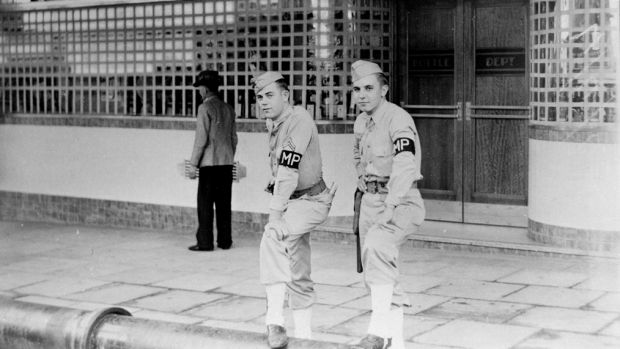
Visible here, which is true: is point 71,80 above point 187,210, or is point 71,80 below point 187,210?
above

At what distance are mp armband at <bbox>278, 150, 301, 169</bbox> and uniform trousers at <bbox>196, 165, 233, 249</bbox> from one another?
4.23 metres

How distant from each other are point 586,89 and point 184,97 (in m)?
4.87

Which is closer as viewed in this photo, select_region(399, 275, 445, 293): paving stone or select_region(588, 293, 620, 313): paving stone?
select_region(588, 293, 620, 313): paving stone

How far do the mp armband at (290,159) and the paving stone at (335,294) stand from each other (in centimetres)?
202

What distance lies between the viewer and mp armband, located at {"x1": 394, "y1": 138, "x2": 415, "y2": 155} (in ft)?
22.4

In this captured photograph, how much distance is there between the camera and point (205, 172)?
36.7 ft

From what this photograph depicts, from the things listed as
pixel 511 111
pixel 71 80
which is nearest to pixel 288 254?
pixel 511 111

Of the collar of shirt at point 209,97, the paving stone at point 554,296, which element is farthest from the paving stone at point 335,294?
the collar of shirt at point 209,97

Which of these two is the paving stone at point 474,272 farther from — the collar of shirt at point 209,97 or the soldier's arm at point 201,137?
the collar of shirt at point 209,97

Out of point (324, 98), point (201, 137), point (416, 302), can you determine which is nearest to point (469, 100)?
point (324, 98)

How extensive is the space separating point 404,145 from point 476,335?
61.0 inches

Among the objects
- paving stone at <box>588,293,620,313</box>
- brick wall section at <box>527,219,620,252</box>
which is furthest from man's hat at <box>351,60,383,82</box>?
brick wall section at <box>527,219,620,252</box>

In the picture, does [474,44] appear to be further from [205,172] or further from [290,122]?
[290,122]

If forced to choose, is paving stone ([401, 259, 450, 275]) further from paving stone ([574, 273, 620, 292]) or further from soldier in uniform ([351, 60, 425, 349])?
soldier in uniform ([351, 60, 425, 349])
